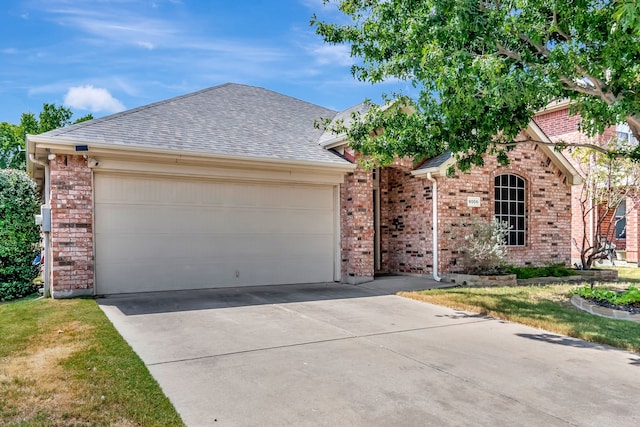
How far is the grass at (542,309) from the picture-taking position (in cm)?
584

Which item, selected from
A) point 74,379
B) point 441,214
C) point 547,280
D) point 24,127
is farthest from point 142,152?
point 24,127

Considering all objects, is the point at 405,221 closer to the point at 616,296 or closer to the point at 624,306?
the point at 616,296

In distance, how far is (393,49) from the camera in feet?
26.5

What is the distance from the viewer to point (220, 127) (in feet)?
35.0

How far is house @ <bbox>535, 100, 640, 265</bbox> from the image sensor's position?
15.7 meters

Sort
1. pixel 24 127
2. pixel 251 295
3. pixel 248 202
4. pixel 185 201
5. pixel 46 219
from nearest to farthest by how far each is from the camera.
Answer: pixel 46 219 < pixel 251 295 < pixel 185 201 < pixel 248 202 < pixel 24 127

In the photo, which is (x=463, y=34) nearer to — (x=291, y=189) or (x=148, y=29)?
(x=291, y=189)

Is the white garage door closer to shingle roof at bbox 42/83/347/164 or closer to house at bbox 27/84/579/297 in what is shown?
house at bbox 27/84/579/297

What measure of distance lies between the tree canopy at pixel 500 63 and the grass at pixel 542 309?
9.10ft

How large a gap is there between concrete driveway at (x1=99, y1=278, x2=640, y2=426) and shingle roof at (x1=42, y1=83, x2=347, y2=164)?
3357 millimetres

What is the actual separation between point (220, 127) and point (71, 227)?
4077 millimetres

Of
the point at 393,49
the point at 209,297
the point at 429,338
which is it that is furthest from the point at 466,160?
the point at 209,297

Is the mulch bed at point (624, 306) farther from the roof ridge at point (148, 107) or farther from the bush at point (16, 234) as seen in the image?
the bush at point (16, 234)

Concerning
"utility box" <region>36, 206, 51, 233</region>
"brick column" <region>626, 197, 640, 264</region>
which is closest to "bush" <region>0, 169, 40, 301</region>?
"utility box" <region>36, 206, 51, 233</region>
